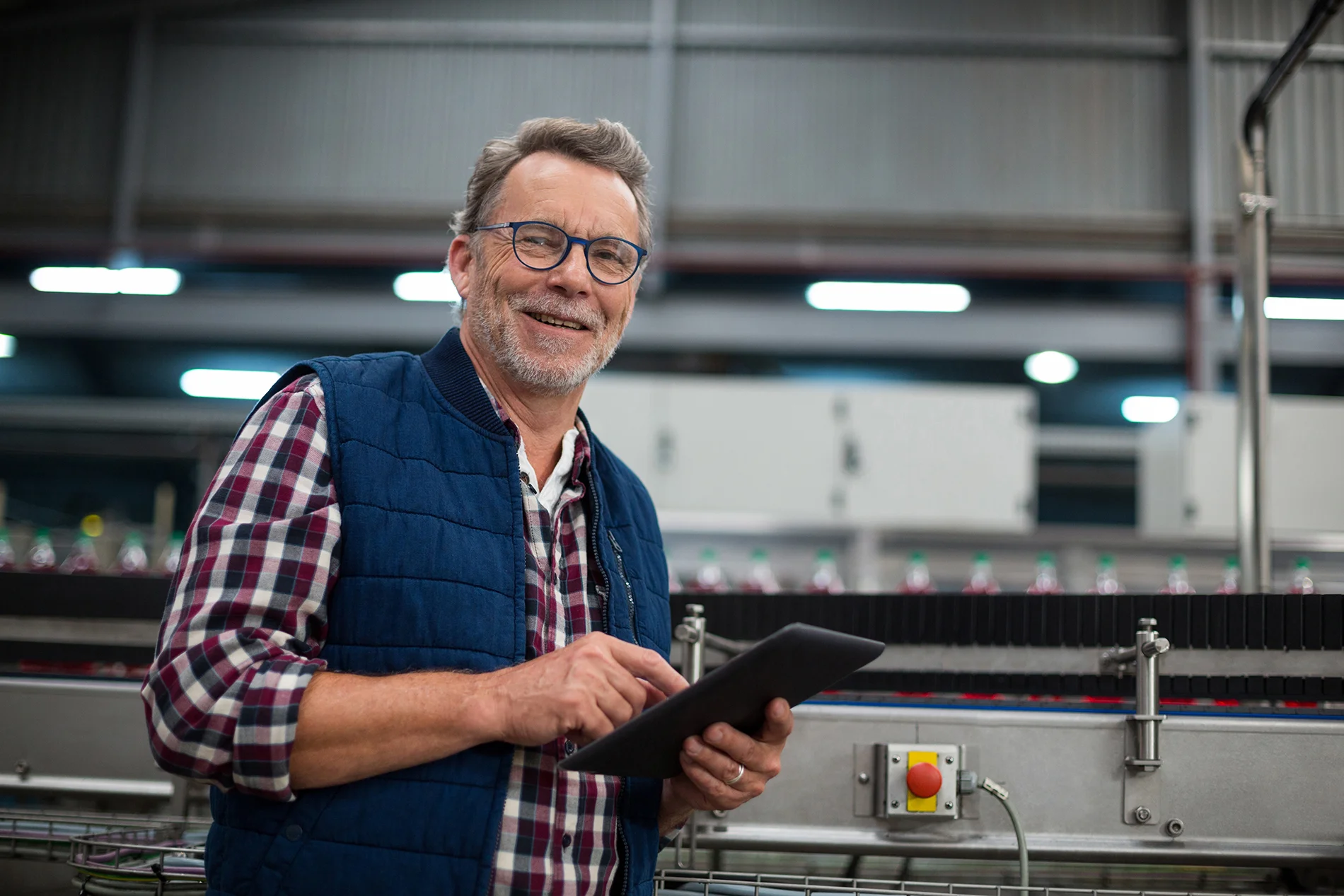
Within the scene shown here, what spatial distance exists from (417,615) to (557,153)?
1.77 feet

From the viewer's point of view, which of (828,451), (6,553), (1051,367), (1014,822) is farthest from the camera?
(1051,367)

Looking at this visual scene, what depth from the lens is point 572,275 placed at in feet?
3.81

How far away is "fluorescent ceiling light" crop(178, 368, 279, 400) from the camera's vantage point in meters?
6.07

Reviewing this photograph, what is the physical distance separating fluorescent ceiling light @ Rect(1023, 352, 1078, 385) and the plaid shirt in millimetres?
4690

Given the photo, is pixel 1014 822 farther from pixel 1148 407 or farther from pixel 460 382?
pixel 1148 407

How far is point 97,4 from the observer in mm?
5605

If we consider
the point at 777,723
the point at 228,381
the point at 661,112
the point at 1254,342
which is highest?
the point at 661,112

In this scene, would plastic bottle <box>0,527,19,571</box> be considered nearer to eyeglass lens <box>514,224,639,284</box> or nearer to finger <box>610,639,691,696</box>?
eyeglass lens <box>514,224,639,284</box>

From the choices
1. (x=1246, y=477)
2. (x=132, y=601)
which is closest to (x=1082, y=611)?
(x=1246, y=477)

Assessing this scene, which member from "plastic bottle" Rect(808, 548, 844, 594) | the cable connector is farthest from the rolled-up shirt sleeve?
"plastic bottle" Rect(808, 548, 844, 594)

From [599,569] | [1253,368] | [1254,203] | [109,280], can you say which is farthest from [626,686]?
[109,280]

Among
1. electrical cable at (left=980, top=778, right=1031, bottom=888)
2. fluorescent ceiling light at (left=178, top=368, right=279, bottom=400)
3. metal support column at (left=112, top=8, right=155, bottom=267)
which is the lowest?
electrical cable at (left=980, top=778, right=1031, bottom=888)

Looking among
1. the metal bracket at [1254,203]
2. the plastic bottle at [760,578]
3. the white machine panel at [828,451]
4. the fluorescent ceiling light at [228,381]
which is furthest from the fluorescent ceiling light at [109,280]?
the metal bracket at [1254,203]

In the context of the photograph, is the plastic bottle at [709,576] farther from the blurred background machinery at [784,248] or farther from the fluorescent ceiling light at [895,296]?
the fluorescent ceiling light at [895,296]
